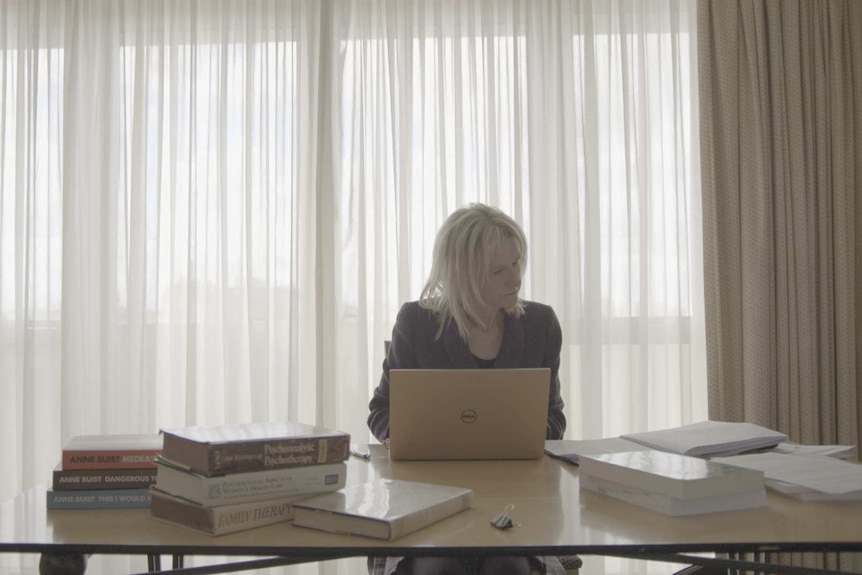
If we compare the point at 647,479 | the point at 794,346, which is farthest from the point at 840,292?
the point at 647,479

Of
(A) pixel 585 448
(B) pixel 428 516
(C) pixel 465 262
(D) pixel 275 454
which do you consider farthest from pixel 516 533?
(C) pixel 465 262

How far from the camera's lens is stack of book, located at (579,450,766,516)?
122 centimetres

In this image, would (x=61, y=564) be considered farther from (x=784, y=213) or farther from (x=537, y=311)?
(x=784, y=213)

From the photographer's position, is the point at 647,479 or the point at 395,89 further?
the point at 395,89

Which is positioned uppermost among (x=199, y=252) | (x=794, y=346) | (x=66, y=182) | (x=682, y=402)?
(x=66, y=182)

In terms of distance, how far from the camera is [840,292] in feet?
10.2

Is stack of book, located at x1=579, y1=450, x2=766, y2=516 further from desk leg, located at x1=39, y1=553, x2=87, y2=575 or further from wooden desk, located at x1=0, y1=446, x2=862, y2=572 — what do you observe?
desk leg, located at x1=39, y1=553, x2=87, y2=575

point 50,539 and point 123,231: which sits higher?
point 123,231

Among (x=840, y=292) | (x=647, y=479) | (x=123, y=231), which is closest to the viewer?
(x=647, y=479)

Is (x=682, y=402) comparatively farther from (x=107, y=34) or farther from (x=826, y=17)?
(x=107, y=34)

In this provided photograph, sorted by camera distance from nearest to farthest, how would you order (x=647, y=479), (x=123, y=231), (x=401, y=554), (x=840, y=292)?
(x=401, y=554) < (x=647, y=479) < (x=840, y=292) < (x=123, y=231)

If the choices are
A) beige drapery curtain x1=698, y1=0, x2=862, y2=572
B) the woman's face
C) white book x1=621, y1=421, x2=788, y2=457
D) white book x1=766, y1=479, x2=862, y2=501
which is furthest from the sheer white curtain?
white book x1=766, y1=479, x2=862, y2=501

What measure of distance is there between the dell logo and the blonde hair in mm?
608

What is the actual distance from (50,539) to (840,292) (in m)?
2.88
